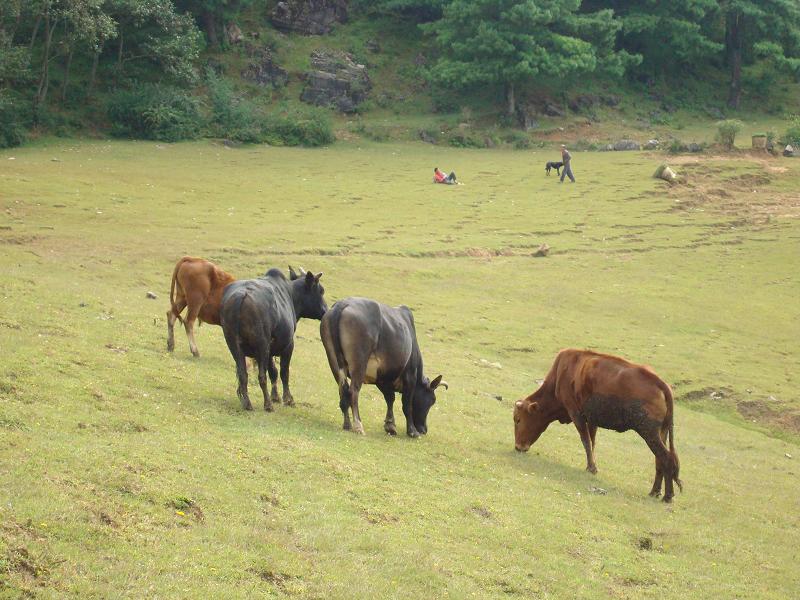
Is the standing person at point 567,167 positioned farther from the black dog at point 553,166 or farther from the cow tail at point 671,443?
the cow tail at point 671,443

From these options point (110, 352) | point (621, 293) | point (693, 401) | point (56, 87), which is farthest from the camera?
point (56, 87)

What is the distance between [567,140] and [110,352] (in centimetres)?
4415

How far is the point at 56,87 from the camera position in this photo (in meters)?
51.6

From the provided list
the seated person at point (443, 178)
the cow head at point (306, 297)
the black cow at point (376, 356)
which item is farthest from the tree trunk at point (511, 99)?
the black cow at point (376, 356)

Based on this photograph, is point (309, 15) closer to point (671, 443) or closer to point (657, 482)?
point (671, 443)

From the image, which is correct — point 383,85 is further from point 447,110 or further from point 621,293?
point 621,293

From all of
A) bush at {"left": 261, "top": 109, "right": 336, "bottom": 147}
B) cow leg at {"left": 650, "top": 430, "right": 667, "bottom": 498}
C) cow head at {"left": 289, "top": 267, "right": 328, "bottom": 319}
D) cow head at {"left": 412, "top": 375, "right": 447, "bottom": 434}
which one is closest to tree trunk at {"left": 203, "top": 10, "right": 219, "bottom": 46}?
bush at {"left": 261, "top": 109, "right": 336, "bottom": 147}

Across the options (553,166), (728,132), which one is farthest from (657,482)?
(728,132)

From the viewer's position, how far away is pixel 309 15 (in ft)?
213

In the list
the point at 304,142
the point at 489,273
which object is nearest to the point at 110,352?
the point at 489,273

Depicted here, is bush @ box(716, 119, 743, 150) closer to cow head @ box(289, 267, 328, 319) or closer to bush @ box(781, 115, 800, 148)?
bush @ box(781, 115, 800, 148)

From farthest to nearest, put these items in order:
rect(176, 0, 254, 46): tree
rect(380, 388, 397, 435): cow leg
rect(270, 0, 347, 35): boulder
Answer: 1. rect(270, 0, 347, 35): boulder
2. rect(176, 0, 254, 46): tree
3. rect(380, 388, 397, 435): cow leg

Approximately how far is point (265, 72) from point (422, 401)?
4643 centimetres

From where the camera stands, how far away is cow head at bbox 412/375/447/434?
1572 cm
